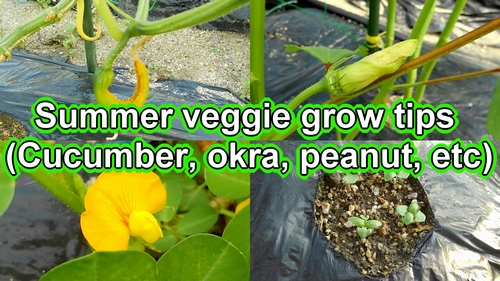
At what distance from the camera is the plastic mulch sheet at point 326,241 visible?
0.64 meters

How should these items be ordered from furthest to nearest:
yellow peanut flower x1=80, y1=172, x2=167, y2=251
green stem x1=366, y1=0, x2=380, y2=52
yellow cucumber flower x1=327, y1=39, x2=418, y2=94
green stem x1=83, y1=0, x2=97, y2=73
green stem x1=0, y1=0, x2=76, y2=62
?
green stem x1=366, y1=0, x2=380, y2=52, green stem x1=83, y1=0, x2=97, y2=73, green stem x1=0, y1=0, x2=76, y2=62, yellow cucumber flower x1=327, y1=39, x2=418, y2=94, yellow peanut flower x1=80, y1=172, x2=167, y2=251

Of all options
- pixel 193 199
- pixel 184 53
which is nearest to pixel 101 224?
pixel 193 199

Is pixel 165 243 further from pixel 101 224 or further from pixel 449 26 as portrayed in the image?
pixel 449 26

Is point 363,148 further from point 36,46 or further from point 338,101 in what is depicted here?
point 36,46

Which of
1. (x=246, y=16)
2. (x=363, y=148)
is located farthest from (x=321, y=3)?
(x=363, y=148)

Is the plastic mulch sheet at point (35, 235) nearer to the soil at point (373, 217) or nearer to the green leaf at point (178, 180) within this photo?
the green leaf at point (178, 180)

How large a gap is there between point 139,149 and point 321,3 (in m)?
1.69

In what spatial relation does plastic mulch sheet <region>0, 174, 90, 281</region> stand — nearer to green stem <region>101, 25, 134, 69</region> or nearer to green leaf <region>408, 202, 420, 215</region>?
green stem <region>101, 25, 134, 69</region>

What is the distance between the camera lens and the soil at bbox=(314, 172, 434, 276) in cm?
66

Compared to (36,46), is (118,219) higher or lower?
lower

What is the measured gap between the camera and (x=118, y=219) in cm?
Answer: 42

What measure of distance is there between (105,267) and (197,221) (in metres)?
0.17

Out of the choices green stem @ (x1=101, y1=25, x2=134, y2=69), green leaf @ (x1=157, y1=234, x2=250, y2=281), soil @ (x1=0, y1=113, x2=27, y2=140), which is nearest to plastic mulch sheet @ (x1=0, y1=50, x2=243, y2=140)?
soil @ (x1=0, y1=113, x2=27, y2=140)

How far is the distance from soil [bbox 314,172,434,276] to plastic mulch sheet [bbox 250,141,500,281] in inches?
0.7
